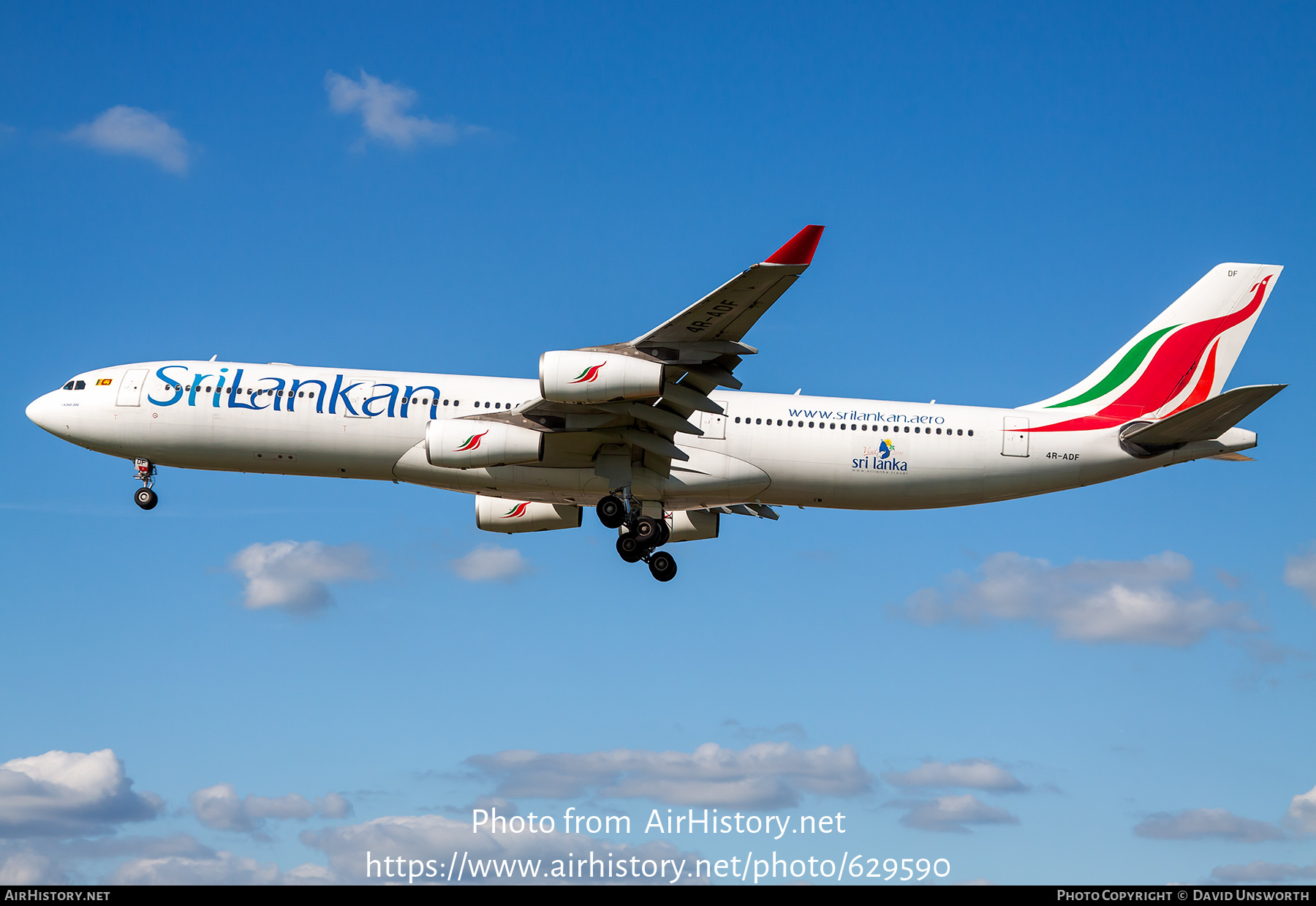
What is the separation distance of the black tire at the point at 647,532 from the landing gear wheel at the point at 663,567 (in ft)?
7.67

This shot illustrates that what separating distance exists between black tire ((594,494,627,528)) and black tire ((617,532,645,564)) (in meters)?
0.79

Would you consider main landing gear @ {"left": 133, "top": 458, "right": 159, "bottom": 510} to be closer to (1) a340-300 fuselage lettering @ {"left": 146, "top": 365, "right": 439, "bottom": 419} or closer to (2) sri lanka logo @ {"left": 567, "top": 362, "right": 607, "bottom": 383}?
(1) a340-300 fuselage lettering @ {"left": 146, "top": 365, "right": 439, "bottom": 419}

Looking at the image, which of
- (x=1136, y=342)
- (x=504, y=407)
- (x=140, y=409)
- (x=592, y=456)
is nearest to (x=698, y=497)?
(x=592, y=456)

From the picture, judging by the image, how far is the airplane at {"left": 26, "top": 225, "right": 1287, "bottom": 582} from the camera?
3030cm

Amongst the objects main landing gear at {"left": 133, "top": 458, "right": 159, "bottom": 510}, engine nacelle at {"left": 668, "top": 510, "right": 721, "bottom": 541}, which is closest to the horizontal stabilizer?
engine nacelle at {"left": 668, "top": 510, "right": 721, "bottom": 541}

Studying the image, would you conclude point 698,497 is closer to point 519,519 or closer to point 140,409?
point 519,519

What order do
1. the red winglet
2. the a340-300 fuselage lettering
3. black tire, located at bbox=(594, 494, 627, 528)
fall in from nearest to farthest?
the red winglet < the a340-300 fuselage lettering < black tire, located at bbox=(594, 494, 627, 528)

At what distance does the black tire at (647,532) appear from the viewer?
105 ft

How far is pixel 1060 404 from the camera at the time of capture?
32469mm

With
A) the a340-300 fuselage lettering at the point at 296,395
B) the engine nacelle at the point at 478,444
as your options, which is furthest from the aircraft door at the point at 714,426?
the a340-300 fuselage lettering at the point at 296,395

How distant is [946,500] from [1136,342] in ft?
24.2

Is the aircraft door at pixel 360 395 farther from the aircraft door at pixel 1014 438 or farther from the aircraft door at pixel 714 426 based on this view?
the aircraft door at pixel 1014 438

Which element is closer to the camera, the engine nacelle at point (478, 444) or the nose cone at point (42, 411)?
the engine nacelle at point (478, 444)

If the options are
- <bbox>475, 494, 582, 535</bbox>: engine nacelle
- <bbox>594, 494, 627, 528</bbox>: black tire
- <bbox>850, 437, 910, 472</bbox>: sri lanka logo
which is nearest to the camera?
<bbox>850, 437, 910, 472</bbox>: sri lanka logo
